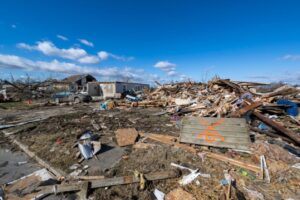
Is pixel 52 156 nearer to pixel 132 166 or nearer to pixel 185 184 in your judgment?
pixel 132 166

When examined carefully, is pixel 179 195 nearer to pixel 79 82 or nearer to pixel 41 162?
pixel 41 162

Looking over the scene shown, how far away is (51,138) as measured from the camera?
5656 millimetres

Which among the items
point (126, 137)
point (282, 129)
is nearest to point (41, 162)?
point (126, 137)

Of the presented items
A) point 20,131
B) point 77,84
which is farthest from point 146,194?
point 77,84

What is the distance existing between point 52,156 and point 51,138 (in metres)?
1.63

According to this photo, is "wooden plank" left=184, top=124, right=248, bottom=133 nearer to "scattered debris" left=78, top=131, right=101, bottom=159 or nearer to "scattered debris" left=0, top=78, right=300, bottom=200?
"scattered debris" left=0, top=78, right=300, bottom=200

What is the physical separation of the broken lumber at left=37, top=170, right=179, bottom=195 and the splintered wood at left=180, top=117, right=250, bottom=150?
1846 millimetres

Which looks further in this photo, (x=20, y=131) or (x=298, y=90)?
(x=298, y=90)

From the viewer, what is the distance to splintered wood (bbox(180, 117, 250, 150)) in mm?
4496

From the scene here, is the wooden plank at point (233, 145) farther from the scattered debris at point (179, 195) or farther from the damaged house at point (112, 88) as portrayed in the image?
the damaged house at point (112, 88)

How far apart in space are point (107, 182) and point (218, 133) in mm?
3555

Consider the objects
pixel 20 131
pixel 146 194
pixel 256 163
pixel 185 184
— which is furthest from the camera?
pixel 20 131

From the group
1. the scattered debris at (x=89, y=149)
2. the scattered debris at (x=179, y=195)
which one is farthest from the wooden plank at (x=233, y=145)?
the scattered debris at (x=89, y=149)

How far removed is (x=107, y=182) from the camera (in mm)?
2998
